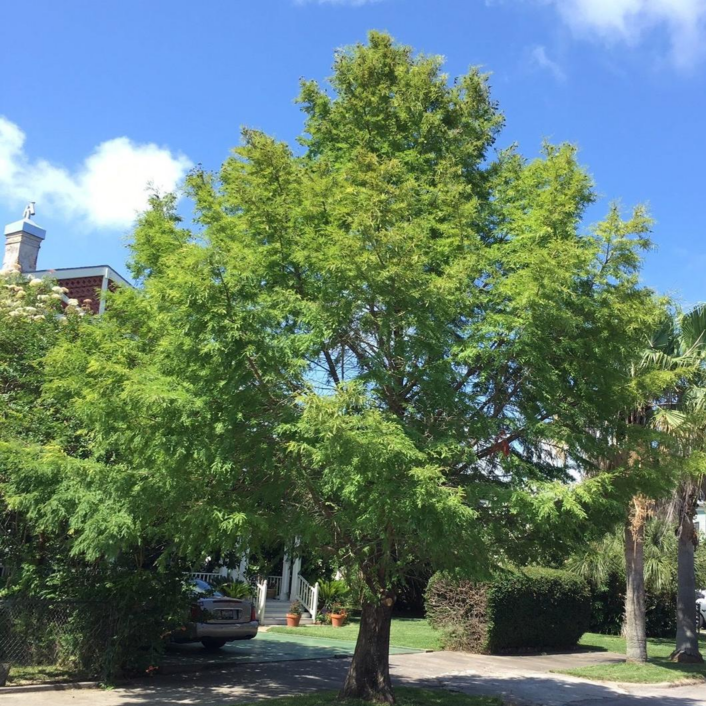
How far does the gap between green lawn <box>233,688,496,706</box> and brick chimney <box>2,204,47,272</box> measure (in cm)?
1584

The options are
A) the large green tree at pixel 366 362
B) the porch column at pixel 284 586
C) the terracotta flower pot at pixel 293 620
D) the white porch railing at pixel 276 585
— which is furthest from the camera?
the white porch railing at pixel 276 585

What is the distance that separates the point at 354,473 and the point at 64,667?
21.5 feet

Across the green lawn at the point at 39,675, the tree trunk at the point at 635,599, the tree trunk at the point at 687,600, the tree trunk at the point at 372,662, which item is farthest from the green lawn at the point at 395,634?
the green lawn at the point at 39,675

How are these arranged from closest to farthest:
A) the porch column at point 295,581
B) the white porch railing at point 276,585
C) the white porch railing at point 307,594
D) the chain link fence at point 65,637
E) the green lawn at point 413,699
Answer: the green lawn at point 413,699, the chain link fence at point 65,637, the white porch railing at point 307,594, the porch column at point 295,581, the white porch railing at point 276,585

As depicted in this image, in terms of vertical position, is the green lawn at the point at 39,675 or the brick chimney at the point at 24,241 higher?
the brick chimney at the point at 24,241

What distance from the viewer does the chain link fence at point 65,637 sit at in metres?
9.84

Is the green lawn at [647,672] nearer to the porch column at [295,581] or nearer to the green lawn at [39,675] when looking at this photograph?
the porch column at [295,581]

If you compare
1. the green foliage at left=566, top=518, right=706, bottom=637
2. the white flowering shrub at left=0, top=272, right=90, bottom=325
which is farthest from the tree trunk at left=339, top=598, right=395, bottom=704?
the green foliage at left=566, top=518, right=706, bottom=637

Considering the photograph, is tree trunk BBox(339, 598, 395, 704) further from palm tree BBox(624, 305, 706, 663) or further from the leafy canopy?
palm tree BBox(624, 305, 706, 663)

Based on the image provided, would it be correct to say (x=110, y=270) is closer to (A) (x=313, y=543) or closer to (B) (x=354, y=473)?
(A) (x=313, y=543)

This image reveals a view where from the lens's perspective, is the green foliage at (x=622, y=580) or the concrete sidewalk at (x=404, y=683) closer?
the concrete sidewalk at (x=404, y=683)

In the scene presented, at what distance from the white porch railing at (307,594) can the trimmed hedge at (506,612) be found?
14.2 ft

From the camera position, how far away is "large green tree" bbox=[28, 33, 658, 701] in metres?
7.03

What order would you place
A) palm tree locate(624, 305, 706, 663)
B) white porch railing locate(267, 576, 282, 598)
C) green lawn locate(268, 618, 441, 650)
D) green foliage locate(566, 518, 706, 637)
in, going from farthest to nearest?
green foliage locate(566, 518, 706, 637)
white porch railing locate(267, 576, 282, 598)
green lawn locate(268, 618, 441, 650)
palm tree locate(624, 305, 706, 663)
